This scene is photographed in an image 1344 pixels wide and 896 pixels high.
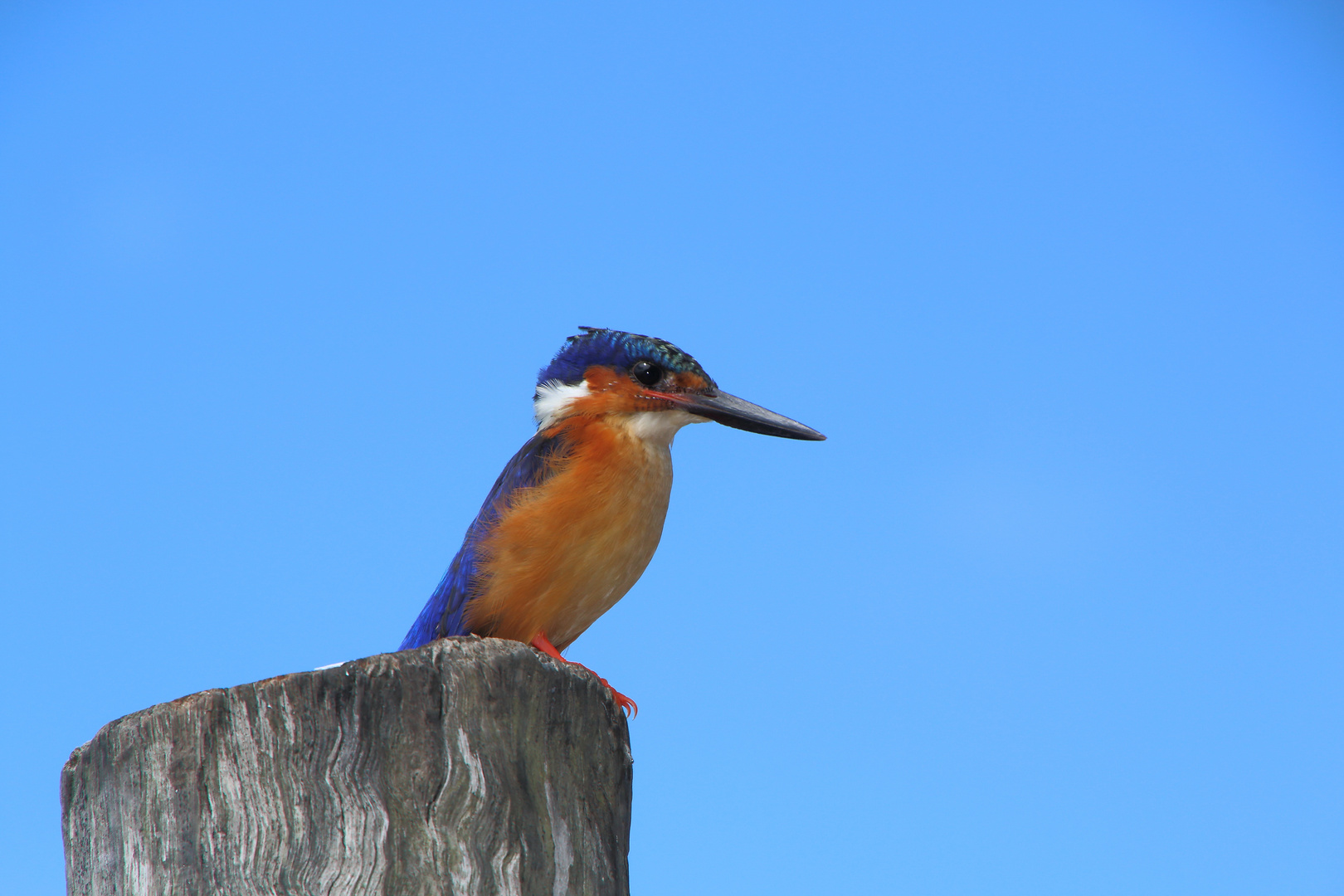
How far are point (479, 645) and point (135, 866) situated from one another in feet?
3.10

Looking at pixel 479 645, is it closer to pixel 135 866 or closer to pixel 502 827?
pixel 502 827

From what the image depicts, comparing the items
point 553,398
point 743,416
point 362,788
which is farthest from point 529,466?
point 362,788

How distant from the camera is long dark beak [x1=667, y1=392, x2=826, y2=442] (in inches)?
180

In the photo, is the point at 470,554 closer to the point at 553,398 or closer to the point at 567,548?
the point at 567,548

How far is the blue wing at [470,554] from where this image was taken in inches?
163

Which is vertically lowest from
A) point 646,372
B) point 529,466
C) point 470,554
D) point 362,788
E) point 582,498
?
point 362,788

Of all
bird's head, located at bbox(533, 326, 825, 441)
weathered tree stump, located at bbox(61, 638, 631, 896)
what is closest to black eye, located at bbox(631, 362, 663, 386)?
bird's head, located at bbox(533, 326, 825, 441)

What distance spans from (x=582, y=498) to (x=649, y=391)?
0.70 meters

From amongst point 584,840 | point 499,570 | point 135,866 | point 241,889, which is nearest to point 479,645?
point 584,840

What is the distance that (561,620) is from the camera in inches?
164

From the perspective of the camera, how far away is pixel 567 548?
4.02 m

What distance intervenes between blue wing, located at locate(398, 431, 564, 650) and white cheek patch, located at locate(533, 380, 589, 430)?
282 millimetres

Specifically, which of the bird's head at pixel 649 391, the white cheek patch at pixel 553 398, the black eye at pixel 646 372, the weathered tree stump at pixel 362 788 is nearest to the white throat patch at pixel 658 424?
the bird's head at pixel 649 391

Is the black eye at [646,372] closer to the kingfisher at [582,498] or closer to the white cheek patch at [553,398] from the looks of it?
the kingfisher at [582,498]
